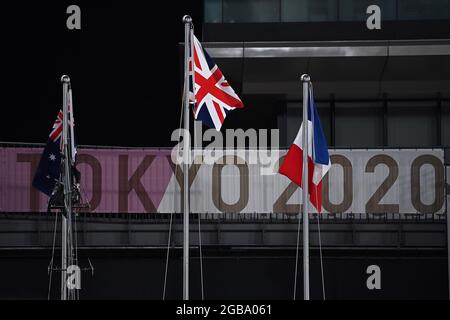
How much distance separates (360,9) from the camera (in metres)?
31.8

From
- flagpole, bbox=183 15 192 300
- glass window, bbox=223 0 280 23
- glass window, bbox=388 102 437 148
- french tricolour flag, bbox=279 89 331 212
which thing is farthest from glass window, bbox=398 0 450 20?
flagpole, bbox=183 15 192 300

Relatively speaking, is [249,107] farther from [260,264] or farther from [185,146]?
[185,146]

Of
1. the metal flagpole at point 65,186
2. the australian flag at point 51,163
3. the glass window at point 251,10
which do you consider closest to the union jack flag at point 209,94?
the metal flagpole at point 65,186

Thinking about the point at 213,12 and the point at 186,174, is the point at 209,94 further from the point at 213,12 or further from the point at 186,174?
the point at 213,12

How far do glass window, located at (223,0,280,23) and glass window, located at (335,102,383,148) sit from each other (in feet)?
11.2

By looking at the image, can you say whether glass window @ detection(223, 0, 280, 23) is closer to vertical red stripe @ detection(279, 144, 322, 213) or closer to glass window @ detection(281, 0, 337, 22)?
glass window @ detection(281, 0, 337, 22)

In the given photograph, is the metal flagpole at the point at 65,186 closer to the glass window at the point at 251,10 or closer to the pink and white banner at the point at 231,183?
the pink and white banner at the point at 231,183

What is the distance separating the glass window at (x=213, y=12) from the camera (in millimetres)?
31625

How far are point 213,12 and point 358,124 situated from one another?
5.54m

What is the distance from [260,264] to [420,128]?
26.2 feet

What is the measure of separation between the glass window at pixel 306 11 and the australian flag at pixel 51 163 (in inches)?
390

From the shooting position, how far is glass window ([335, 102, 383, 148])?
32.2 m

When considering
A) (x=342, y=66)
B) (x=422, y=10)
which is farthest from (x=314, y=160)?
(x=422, y=10)

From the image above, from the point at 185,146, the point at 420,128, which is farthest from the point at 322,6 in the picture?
the point at 185,146
